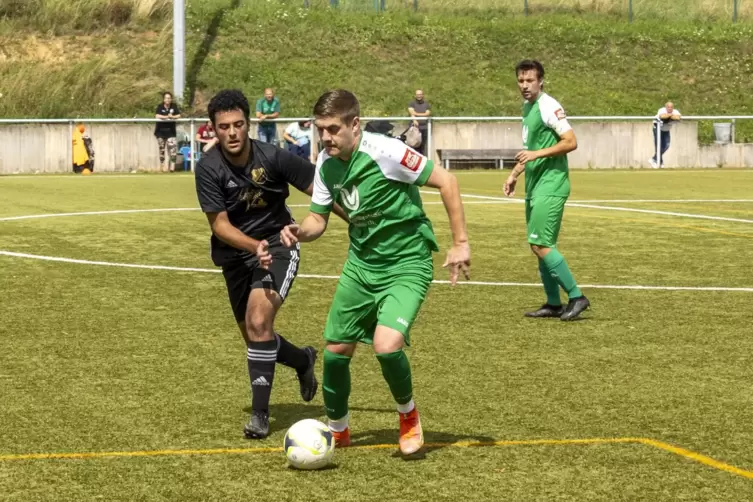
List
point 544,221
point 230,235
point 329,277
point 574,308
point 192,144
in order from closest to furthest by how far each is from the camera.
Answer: point 230,235 → point 574,308 → point 544,221 → point 329,277 → point 192,144

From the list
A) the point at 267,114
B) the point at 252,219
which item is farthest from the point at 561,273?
the point at 267,114

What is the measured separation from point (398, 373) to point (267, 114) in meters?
27.1

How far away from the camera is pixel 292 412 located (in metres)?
7.84

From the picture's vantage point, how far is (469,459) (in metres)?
6.59

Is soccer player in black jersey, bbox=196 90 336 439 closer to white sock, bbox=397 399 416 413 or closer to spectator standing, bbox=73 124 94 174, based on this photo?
white sock, bbox=397 399 416 413

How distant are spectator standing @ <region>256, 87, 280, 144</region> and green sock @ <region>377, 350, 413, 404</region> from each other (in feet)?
87.4

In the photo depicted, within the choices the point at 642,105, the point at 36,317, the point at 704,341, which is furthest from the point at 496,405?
the point at 642,105

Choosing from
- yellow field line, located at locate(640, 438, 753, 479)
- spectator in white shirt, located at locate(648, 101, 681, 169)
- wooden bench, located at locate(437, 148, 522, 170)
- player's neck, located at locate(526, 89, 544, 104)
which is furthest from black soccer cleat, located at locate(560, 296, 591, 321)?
spectator in white shirt, located at locate(648, 101, 681, 169)

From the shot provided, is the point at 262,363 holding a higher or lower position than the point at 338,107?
lower

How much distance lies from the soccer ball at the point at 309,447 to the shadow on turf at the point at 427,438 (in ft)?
1.47

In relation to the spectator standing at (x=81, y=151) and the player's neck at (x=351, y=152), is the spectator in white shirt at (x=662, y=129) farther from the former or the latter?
the player's neck at (x=351, y=152)

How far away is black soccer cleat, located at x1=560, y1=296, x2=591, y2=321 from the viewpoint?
11.2 m

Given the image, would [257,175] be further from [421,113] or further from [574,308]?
[421,113]

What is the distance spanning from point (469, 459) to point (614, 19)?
4740 centimetres
